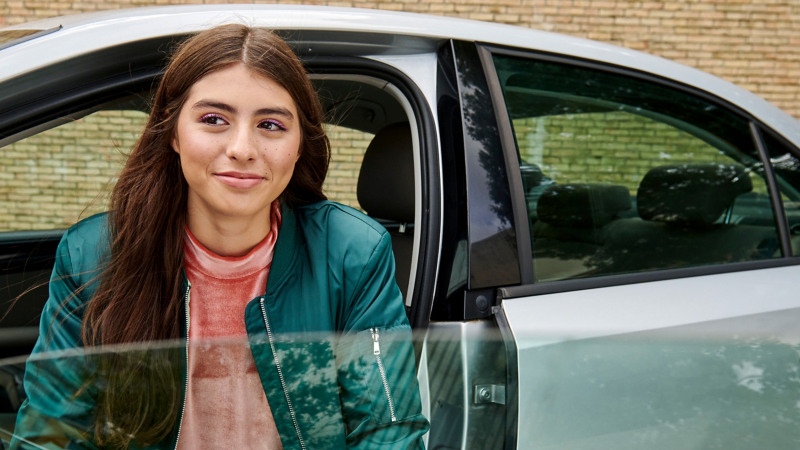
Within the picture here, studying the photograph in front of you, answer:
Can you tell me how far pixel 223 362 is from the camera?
1.06 metres

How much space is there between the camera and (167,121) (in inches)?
41.6

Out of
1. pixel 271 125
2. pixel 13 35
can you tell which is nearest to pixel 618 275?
pixel 271 125

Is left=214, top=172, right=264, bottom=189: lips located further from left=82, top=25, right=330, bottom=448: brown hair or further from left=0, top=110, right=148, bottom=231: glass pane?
left=0, top=110, right=148, bottom=231: glass pane

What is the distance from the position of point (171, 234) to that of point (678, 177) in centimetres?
136

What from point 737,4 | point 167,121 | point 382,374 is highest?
point 737,4

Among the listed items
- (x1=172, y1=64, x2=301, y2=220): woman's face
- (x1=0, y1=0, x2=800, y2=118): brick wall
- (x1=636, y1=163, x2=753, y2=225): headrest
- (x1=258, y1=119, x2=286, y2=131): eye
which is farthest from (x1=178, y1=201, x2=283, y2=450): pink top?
(x1=0, y1=0, x2=800, y2=118): brick wall

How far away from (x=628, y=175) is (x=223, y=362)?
116 centimetres

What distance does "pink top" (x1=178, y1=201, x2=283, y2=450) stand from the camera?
106cm

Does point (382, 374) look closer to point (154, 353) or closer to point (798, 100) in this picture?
point (154, 353)

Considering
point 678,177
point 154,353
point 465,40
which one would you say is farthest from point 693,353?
point 154,353

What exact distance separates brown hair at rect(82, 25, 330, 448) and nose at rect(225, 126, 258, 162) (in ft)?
0.38

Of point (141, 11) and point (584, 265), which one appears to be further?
point (584, 265)

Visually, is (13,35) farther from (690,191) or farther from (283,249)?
(690,191)

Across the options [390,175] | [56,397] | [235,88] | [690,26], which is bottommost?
[56,397]
